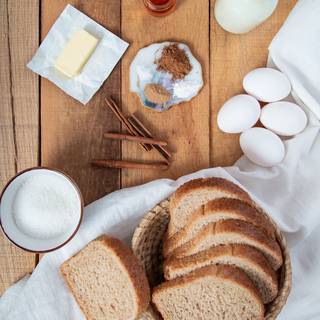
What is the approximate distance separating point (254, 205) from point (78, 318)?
421 millimetres

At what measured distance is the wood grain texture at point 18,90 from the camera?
1.05 m

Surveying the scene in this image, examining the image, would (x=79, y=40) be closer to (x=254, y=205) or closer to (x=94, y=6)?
(x=94, y=6)

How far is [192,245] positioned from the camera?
2.94 feet

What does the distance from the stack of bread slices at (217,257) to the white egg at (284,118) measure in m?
0.19

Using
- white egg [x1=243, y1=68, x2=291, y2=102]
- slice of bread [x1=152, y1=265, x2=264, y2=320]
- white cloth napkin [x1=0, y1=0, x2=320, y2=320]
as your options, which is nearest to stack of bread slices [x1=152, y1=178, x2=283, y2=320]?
slice of bread [x1=152, y1=265, x2=264, y2=320]

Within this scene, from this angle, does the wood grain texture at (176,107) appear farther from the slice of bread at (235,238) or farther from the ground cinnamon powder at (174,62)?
the slice of bread at (235,238)

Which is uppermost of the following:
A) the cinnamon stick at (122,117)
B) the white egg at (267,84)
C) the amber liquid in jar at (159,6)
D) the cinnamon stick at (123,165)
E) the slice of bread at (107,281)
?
the amber liquid in jar at (159,6)

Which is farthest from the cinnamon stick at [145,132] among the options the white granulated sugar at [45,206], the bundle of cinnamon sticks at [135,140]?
the white granulated sugar at [45,206]

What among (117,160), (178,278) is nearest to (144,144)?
(117,160)

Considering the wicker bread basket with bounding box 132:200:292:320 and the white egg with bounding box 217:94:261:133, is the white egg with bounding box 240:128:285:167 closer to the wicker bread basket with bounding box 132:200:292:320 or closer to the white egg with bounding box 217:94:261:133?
the white egg with bounding box 217:94:261:133

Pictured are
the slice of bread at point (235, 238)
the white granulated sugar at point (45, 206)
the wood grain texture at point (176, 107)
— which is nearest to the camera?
the slice of bread at point (235, 238)

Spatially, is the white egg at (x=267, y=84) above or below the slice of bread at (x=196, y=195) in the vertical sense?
above

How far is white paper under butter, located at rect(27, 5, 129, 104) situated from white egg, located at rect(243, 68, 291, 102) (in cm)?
28

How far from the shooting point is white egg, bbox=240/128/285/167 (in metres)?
1.00
